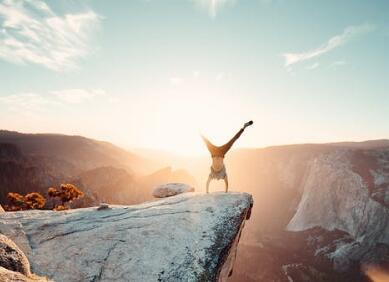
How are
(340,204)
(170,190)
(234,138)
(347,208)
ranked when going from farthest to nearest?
(340,204) → (347,208) → (170,190) → (234,138)

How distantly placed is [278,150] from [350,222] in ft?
146

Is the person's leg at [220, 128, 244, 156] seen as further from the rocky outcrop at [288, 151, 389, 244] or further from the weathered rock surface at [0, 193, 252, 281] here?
the rocky outcrop at [288, 151, 389, 244]

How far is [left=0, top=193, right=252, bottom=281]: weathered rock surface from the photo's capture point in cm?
969

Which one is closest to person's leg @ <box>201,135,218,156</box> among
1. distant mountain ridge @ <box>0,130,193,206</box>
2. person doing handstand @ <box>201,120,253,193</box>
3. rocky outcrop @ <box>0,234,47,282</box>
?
person doing handstand @ <box>201,120,253,193</box>

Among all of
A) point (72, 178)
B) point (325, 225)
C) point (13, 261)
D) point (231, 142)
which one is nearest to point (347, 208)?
point (325, 225)

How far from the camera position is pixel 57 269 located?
9.70 m

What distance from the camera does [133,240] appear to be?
36.1 ft

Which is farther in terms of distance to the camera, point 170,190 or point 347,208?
point 347,208

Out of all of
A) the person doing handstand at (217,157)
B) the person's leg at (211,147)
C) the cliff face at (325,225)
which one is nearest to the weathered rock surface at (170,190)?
the person doing handstand at (217,157)

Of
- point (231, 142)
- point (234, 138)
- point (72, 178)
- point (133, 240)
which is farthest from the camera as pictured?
point (72, 178)

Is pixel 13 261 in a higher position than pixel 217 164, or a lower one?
lower

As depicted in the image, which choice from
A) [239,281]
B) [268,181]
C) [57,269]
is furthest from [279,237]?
[57,269]

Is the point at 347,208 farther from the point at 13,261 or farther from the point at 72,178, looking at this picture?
the point at 13,261

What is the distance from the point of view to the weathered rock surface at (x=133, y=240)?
9.69 metres
